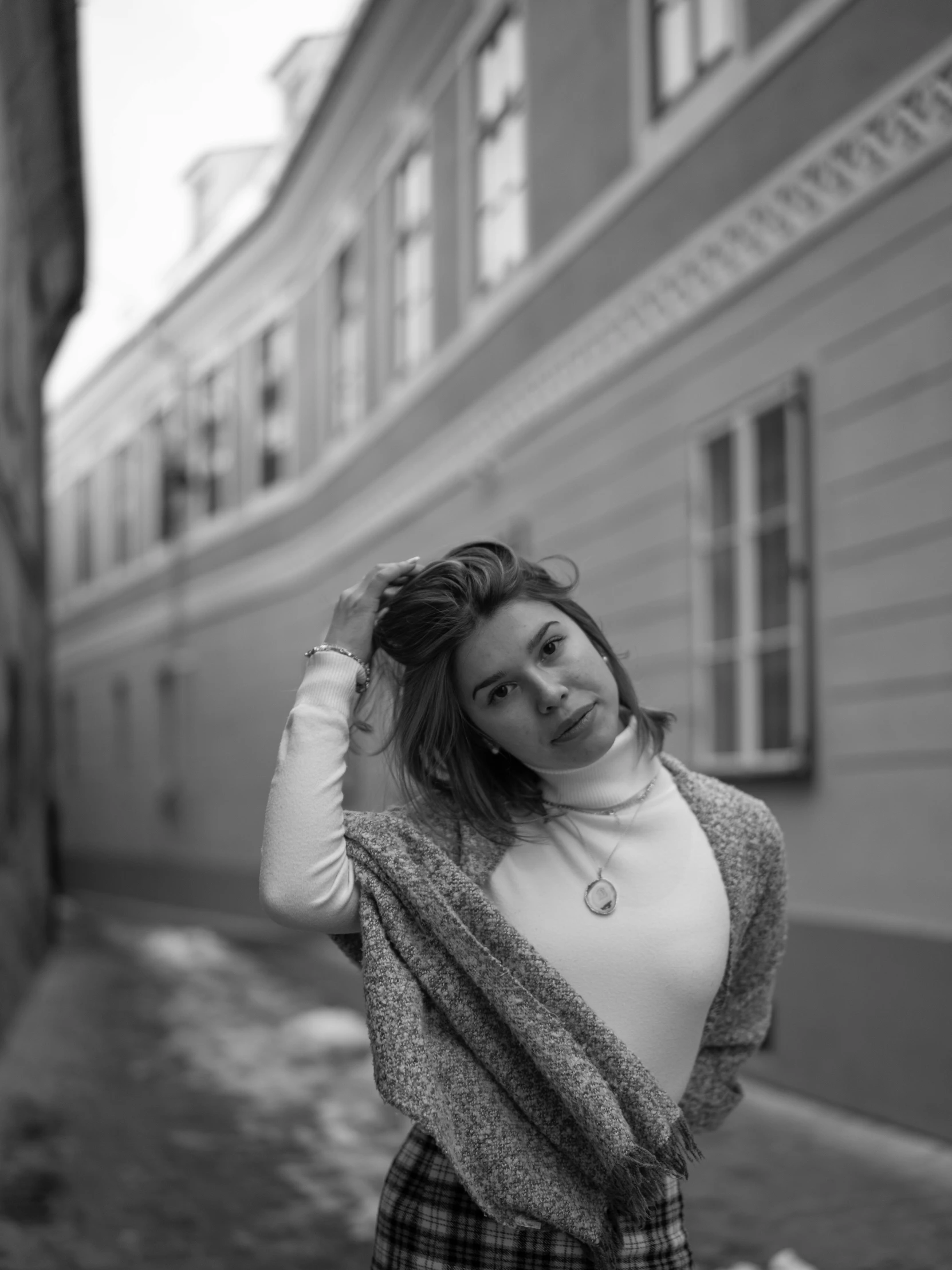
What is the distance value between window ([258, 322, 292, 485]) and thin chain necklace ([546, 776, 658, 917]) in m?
15.2

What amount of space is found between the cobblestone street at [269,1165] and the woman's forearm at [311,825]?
225 centimetres

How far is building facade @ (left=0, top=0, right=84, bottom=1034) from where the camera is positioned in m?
9.87

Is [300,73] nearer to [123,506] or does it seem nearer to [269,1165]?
[123,506]

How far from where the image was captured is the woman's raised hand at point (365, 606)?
206cm

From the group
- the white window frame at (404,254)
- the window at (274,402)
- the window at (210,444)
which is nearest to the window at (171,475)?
the window at (210,444)

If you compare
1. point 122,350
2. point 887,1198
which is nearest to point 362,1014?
point 887,1198

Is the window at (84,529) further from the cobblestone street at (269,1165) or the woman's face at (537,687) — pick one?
the woman's face at (537,687)

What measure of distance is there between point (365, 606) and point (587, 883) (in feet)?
1.54

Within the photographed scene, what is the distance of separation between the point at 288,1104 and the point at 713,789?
5.37 metres

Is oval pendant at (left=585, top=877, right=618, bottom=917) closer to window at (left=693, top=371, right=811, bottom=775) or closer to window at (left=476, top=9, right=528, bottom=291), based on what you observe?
window at (left=693, top=371, right=811, bottom=775)

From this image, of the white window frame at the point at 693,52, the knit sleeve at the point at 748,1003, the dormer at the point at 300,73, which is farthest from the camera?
the dormer at the point at 300,73

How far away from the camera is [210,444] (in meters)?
19.6

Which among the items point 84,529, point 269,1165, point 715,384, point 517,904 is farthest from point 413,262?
point 84,529

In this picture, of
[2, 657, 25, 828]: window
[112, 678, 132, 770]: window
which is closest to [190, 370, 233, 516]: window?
[112, 678, 132, 770]: window
